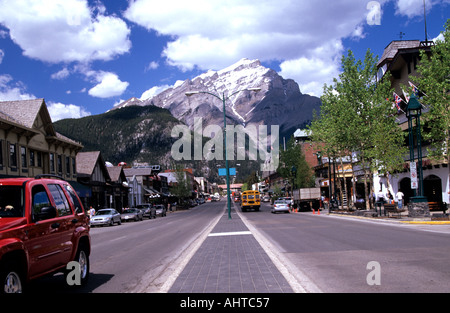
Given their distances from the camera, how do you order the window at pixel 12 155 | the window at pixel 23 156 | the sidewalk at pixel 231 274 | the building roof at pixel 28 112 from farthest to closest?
the building roof at pixel 28 112 < the window at pixel 23 156 < the window at pixel 12 155 < the sidewalk at pixel 231 274

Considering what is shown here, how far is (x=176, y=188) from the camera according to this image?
90312 millimetres

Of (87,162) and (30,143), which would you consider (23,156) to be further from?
(87,162)

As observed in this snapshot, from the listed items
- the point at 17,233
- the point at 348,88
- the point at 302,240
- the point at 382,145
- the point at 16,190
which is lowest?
the point at 302,240

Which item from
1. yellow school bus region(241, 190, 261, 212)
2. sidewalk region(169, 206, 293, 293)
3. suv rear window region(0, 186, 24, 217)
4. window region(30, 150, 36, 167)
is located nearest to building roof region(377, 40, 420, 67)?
yellow school bus region(241, 190, 261, 212)

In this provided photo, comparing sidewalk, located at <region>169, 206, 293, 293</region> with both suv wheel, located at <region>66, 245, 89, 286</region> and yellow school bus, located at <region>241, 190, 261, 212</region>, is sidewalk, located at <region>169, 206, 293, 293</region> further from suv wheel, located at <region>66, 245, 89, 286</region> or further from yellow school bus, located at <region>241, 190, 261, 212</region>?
yellow school bus, located at <region>241, 190, 261, 212</region>

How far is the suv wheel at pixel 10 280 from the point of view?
217 inches

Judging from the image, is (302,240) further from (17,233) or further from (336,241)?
(17,233)

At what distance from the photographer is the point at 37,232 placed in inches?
258

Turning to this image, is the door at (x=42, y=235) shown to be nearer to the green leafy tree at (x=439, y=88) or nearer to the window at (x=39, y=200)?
the window at (x=39, y=200)

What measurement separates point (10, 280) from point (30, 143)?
34642 mm

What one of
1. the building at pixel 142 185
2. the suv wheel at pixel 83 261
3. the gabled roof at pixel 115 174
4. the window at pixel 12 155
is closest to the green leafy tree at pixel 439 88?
the suv wheel at pixel 83 261
